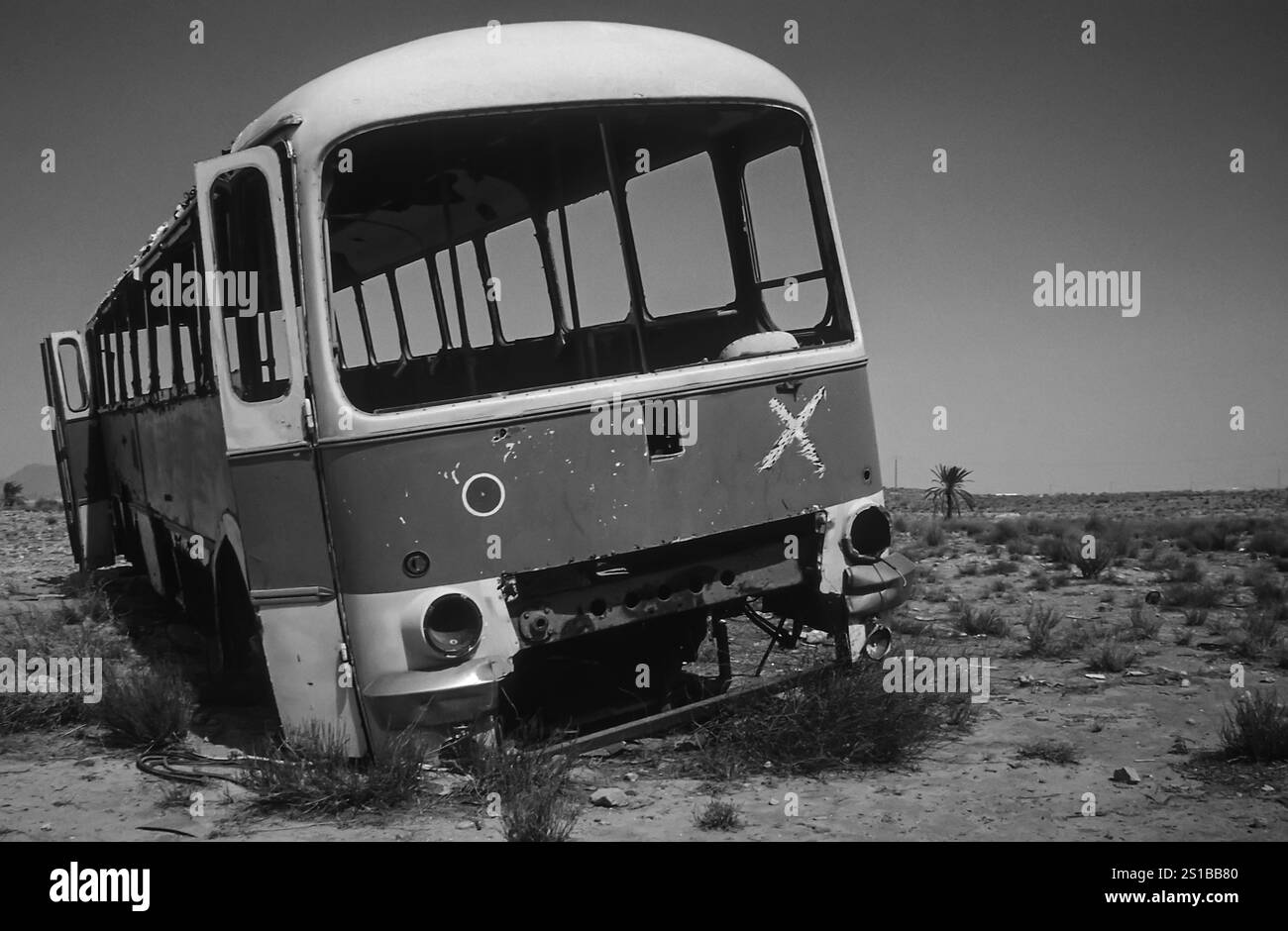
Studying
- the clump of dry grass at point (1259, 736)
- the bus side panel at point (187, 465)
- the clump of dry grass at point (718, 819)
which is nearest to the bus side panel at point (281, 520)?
the bus side panel at point (187, 465)

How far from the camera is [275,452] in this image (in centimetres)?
509

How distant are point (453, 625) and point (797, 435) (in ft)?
6.17

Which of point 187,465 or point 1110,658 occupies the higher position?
point 187,465

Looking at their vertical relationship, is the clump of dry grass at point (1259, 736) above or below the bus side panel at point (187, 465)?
below

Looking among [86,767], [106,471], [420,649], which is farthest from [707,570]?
[106,471]

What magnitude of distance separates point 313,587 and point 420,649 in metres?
0.58

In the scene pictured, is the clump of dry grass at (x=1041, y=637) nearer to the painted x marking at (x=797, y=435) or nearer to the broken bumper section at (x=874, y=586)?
the broken bumper section at (x=874, y=586)

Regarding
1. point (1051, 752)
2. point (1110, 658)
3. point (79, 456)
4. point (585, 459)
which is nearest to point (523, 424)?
point (585, 459)

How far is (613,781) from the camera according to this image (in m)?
5.40

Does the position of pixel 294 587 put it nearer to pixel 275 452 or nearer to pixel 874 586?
pixel 275 452

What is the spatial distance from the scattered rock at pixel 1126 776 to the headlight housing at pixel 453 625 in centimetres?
280

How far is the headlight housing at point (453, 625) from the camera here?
487cm
